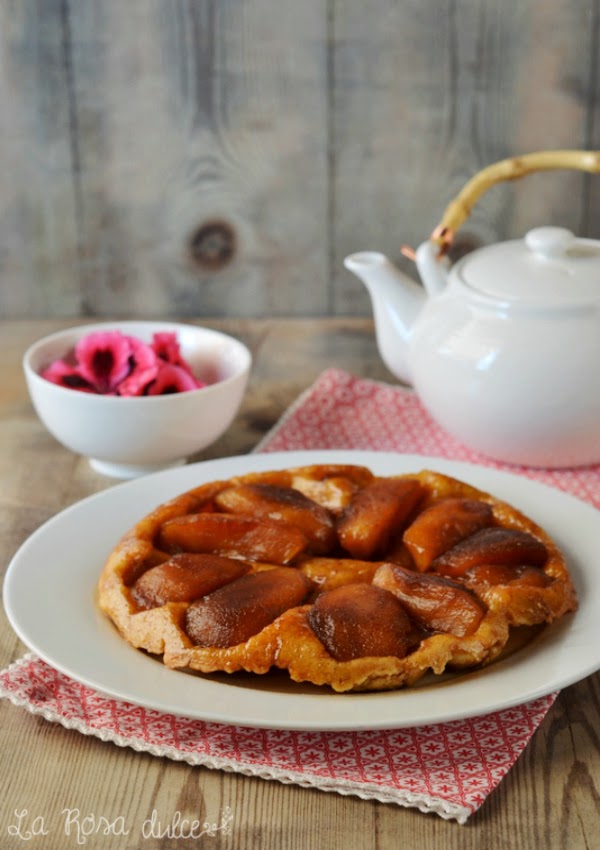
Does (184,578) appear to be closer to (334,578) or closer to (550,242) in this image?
(334,578)

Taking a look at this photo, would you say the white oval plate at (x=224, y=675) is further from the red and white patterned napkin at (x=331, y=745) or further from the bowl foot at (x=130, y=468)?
the bowl foot at (x=130, y=468)

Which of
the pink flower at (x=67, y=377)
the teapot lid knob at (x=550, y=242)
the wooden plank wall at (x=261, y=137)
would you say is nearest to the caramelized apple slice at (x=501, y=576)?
the teapot lid knob at (x=550, y=242)

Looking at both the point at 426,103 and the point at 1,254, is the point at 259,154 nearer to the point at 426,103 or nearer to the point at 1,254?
the point at 426,103

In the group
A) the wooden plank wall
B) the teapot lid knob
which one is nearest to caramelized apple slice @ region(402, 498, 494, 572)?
the teapot lid knob

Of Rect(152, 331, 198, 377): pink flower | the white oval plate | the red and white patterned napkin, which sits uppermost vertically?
Rect(152, 331, 198, 377): pink flower

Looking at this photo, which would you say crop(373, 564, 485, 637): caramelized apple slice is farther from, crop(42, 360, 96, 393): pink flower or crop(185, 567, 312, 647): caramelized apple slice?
crop(42, 360, 96, 393): pink flower
